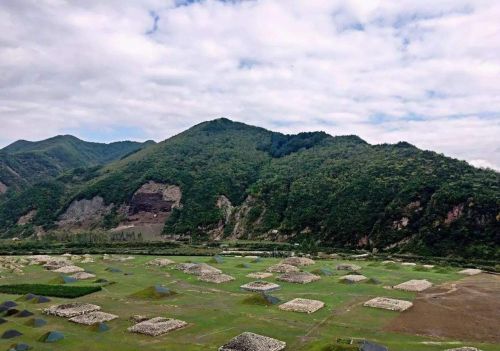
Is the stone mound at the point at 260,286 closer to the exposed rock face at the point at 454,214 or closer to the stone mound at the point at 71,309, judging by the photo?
the stone mound at the point at 71,309

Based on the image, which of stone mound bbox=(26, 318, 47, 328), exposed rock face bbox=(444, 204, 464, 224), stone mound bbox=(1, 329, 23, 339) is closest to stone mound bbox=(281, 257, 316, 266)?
stone mound bbox=(26, 318, 47, 328)

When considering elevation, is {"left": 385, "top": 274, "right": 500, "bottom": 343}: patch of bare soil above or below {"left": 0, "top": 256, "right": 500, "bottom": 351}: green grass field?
above

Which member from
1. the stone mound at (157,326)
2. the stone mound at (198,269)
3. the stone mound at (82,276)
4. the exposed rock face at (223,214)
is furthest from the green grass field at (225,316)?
the exposed rock face at (223,214)

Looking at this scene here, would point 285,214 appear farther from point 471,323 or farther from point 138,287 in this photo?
point 471,323

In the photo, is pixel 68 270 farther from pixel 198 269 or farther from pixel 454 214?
pixel 454 214

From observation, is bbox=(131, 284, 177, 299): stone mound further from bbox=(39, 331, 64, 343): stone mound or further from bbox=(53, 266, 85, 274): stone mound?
bbox=(53, 266, 85, 274): stone mound

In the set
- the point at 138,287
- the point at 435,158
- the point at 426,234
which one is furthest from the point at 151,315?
the point at 435,158

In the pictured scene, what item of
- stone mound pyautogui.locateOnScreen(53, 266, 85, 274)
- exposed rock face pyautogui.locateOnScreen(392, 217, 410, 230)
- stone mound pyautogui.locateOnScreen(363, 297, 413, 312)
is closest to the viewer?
stone mound pyautogui.locateOnScreen(363, 297, 413, 312)
